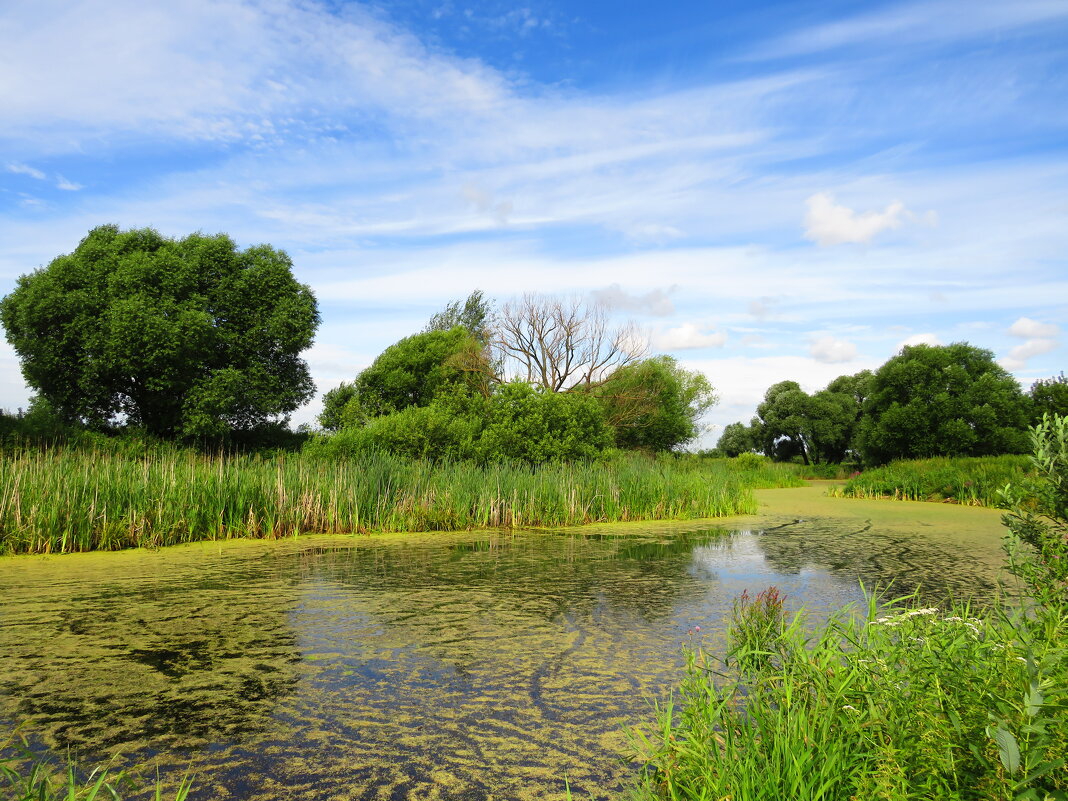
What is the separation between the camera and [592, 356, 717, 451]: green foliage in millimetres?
25828

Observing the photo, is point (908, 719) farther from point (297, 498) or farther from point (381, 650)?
point (297, 498)

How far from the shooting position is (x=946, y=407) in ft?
72.4

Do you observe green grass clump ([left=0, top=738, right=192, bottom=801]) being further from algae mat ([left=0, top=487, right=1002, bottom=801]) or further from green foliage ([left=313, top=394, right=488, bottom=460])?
green foliage ([left=313, top=394, right=488, bottom=460])

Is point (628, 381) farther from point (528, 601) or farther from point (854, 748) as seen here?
point (854, 748)

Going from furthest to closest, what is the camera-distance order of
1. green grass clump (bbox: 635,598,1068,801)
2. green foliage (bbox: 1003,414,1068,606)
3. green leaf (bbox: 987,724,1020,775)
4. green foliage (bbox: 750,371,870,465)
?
1. green foliage (bbox: 750,371,870,465)
2. green foliage (bbox: 1003,414,1068,606)
3. green grass clump (bbox: 635,598,1068,801)
4. green leaf (bbox: 987,724,1020,775)

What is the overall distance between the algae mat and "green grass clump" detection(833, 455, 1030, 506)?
698 centimetres

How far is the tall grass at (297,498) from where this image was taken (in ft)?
25.1

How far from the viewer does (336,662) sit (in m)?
3.98

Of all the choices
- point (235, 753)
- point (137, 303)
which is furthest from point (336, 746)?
point (137, 303)

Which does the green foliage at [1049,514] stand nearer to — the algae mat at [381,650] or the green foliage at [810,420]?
the algae mat at [381,650]

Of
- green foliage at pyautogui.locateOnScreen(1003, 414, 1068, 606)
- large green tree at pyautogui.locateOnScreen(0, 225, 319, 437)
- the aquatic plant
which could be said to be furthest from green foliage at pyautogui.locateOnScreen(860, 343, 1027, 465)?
the aquatic plant

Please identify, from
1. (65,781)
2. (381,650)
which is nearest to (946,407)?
(381,650)

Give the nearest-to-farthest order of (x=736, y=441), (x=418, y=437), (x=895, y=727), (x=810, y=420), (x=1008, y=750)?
(x=1008, y=750) → (x=895, y=727) → (x=418, y=437) → (x=810, y=420) → (x=736, y=441)

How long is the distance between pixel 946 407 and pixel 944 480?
7571 millimetres
